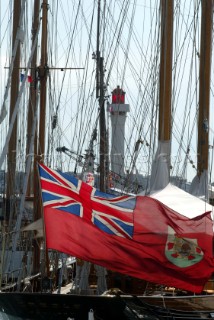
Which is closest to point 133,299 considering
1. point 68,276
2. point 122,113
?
point 68,276

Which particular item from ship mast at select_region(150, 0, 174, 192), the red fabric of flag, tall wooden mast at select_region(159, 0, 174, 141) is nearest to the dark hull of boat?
the red fabric of flag

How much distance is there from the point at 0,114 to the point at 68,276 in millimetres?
9901

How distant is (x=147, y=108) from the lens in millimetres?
34781

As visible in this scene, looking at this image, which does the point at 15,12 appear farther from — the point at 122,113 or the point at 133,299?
the point at 122,113

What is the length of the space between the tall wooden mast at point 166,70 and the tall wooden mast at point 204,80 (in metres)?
2.01

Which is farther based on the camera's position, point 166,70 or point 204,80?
point 204,80

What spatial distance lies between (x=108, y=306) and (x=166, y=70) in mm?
9177

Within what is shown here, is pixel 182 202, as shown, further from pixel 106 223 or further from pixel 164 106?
pixel 164 106

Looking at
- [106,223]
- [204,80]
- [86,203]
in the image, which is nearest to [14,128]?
[204,80]

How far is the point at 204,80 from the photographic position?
3056cm

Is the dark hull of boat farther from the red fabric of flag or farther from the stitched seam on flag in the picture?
the stitched seam on flag

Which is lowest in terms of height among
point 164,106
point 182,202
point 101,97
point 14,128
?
point 182,202

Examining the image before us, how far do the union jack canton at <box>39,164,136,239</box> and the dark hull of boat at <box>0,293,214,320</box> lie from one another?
4.76ft

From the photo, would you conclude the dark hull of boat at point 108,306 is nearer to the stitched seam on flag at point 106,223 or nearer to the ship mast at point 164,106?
the stitched seam on flag at point 106,223
